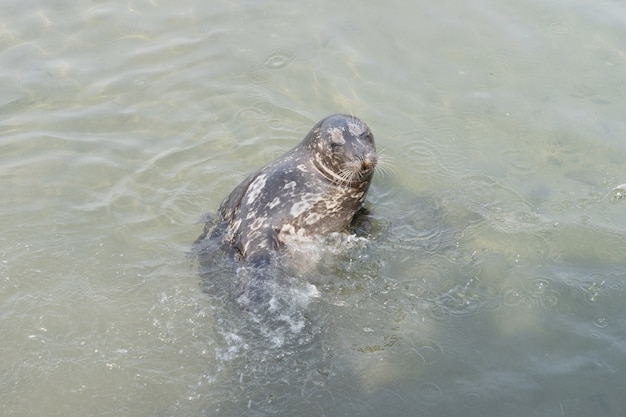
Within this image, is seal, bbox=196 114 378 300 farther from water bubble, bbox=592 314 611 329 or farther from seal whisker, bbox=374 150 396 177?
water bubble, bbox=592 314 611 329

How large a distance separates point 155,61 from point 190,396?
16.6ft

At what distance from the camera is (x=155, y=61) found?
835 cm

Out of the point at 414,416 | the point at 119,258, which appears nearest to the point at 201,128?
the point at 119,258

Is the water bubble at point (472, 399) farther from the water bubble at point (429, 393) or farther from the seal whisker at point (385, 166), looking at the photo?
the seal whisker at point (385, 166)

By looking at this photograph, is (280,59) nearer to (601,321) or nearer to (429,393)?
(601,321)

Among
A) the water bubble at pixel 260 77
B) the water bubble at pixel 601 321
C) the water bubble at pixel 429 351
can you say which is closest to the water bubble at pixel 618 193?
the water bubble at pixel 601 321

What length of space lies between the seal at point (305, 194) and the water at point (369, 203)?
1.13 feet

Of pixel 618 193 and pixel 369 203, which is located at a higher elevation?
pixel 618 193

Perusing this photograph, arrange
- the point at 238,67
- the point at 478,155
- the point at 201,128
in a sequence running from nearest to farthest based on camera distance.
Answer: the point at 478,155 → the point at 201,128 → the point at 238,67

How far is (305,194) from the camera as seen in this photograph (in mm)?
5824

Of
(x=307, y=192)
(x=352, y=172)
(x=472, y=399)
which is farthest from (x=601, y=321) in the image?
(x=307, y=192)

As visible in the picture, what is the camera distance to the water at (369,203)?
4.59 m

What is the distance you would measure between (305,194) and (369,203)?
0.88 meters

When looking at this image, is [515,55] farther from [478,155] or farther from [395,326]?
[395,326]
